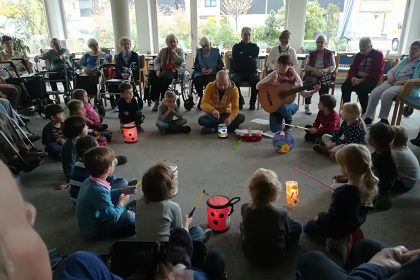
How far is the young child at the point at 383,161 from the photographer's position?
98.0 inches

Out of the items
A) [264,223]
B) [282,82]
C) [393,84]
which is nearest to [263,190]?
[264,223]

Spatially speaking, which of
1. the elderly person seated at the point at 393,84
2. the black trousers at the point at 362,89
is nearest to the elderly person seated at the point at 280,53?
the black trousers at the point at 362,89

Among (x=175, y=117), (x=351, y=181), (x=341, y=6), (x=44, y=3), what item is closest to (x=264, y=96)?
(x=175, y=117)

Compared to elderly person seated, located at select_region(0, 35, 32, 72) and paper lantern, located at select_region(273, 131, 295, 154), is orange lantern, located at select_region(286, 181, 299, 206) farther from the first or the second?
elderly person seated, located at select_region(0, 35, 32, 72)

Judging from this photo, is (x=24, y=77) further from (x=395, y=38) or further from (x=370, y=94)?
(x=395, y=38)

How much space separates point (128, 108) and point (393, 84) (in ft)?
11.7

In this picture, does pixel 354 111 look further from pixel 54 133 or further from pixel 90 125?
pixel 54 133

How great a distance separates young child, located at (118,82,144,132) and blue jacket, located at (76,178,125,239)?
2.34 meters

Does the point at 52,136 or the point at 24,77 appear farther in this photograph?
the point at 24,77

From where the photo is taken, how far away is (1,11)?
7.57m

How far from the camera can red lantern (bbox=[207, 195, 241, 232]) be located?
7.29 feet

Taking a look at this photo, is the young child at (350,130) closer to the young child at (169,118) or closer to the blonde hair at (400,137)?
the blonde hair at (400,137)

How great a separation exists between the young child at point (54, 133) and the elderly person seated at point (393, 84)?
Result: 379cm

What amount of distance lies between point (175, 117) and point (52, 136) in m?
1.51
